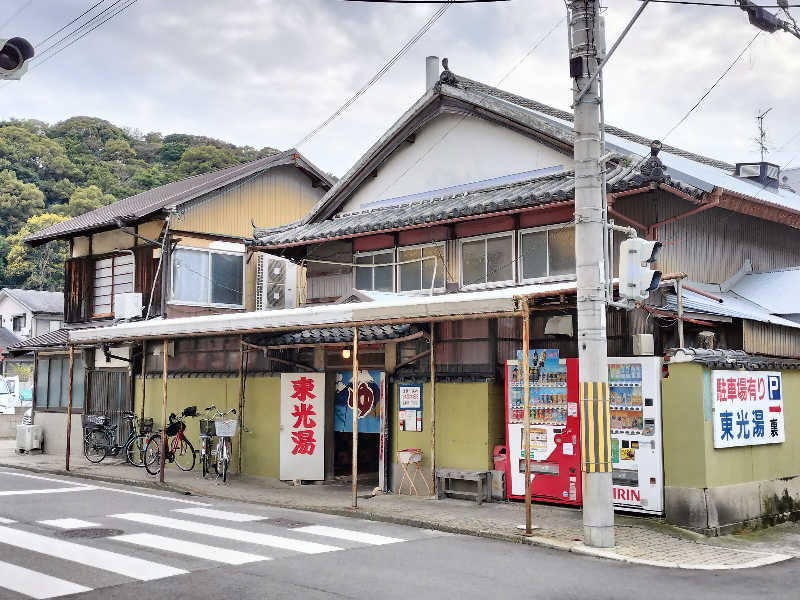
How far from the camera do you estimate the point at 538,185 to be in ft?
54.0

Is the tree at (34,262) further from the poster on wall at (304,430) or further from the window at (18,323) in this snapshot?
the poster on wall at (304,430)

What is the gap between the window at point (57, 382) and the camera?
2531 cm

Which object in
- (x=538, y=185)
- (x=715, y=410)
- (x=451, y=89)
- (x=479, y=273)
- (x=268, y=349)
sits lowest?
(x=715, y=410)

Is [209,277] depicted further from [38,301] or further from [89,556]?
[38,301]

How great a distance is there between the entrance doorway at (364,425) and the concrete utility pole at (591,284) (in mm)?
6131

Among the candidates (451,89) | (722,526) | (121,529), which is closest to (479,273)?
(451,89)

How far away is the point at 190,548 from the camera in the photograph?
10.7 meters

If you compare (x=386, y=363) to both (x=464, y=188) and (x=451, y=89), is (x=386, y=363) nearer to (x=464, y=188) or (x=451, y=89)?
(x=464, y=188)

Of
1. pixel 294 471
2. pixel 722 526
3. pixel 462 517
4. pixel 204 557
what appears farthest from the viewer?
pixel 294 471

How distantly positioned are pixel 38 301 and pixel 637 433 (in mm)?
52924

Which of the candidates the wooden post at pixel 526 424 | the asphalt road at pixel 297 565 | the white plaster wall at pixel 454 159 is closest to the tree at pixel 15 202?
the white plaster wall at pixel 454 159

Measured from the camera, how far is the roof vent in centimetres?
2256

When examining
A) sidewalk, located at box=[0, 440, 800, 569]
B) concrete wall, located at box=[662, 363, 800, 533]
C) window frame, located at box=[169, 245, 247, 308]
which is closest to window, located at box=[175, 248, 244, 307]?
window frame, located at box=[169, 245, 247, 308]

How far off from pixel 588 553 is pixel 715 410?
3488 mm
